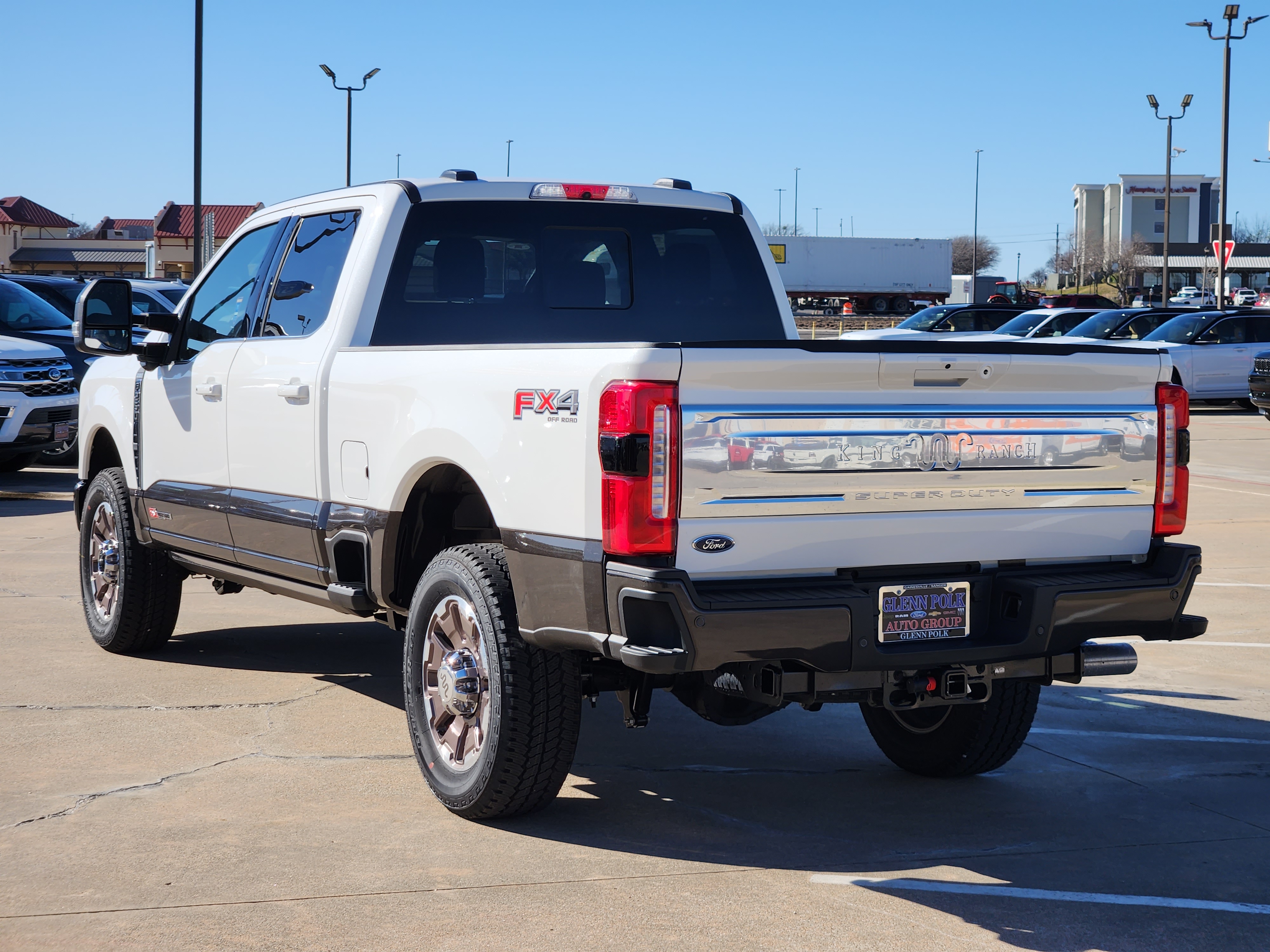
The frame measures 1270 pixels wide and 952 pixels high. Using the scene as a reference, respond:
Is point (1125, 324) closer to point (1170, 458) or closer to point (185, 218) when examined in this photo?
point (1170, 458)

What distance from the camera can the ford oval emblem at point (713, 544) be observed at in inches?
166

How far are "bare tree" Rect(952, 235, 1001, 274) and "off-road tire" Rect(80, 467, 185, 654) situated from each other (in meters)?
141

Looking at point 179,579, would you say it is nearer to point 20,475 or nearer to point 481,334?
point 481,334

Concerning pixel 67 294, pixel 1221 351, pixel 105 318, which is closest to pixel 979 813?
pixel 105 318

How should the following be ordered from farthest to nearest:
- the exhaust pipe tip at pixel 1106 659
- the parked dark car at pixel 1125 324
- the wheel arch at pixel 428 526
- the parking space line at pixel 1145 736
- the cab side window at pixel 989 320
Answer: the cab side window at pixel 989 320 → the parked dark car at pixel 1125 324 → the parking space line at pixel 1145 736 → the wheel arch at pixel 428 526 → the exhaust pipe tip at pixel 1106 659

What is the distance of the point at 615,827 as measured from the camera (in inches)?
197

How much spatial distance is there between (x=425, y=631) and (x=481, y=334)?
151cm

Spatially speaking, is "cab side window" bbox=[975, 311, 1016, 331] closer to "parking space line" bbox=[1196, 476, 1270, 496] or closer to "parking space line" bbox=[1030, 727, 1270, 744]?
"parking space line" bbox=[1196, 476, 1270, 496]

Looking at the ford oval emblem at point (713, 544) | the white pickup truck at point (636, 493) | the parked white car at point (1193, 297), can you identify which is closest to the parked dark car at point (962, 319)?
the white pickup truck at point (636, 493)

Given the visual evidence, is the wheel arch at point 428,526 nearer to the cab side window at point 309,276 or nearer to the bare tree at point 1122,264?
the cab side window at point 309,276

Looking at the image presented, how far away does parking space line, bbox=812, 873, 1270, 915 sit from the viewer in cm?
433

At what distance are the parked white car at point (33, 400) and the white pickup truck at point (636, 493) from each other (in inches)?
358

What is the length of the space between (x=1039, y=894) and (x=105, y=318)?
193 inches

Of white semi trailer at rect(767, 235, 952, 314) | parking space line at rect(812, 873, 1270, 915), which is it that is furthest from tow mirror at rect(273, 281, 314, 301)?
white semi trailer at rect(767, 235, 952, 314)
